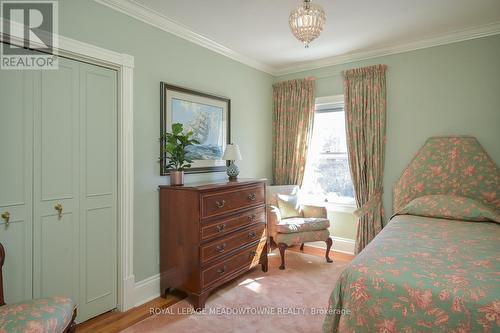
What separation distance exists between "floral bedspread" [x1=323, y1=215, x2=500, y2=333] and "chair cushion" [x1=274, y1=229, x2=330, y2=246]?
1.56 meters

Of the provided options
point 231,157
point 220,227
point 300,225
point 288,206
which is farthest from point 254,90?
point 220,227

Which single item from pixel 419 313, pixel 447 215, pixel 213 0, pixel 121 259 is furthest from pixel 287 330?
pixel 213 0


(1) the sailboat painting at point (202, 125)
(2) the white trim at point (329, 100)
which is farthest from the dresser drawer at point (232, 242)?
(2) the white trim at point (329, 100)

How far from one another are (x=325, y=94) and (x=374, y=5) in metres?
1.66

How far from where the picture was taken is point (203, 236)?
102 inches

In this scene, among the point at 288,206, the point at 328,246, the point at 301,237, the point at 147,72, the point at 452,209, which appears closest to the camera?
the point at 147,72

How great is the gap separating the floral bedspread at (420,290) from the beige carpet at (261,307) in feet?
2.59

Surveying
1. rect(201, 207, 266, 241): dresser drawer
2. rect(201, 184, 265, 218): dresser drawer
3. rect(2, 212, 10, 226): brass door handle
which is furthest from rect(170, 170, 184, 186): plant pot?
rect(2, 212, 10, 226): brass door handle

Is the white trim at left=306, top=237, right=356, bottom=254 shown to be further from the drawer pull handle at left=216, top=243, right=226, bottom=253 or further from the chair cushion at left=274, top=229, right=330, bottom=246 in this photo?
the drawer pull handle at left=216, top=243, right=226, bottom=253

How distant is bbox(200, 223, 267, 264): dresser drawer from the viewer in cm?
264

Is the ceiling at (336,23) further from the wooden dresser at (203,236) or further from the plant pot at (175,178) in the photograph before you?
the wooden dresser at (203,236)

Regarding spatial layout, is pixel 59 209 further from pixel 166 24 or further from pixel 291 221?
pixel 291 221

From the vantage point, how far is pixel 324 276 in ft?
10.8

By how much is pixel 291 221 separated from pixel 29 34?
313cm
